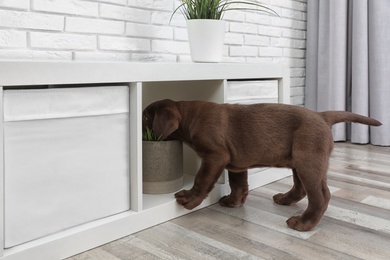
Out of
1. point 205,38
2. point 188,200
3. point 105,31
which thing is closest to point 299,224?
point 188,200

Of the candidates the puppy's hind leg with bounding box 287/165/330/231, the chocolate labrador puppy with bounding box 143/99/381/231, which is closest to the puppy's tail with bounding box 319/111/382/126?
the chocolate labrador puppy with bounding box 143/99/381/231

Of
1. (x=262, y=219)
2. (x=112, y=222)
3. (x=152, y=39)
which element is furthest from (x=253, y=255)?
(x=152, y=39)

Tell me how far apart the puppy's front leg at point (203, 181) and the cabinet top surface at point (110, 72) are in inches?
10.3

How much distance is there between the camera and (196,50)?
1.40m

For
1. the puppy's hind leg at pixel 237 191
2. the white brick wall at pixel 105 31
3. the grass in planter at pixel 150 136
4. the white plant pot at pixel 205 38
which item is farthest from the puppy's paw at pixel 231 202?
the white brick wall at pixel 105 31

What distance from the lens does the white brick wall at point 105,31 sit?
126cm

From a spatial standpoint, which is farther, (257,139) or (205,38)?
(205,38)

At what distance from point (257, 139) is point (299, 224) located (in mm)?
258

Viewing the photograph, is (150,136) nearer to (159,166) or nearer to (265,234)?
(159,166)

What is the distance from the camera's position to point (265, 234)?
3.55 ft

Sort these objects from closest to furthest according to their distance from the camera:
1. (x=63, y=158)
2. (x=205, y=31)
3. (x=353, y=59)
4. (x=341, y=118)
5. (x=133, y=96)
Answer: (x=63, y=158) < (x=133, y=96) < (x=341, y=118) < (x=205, y=31) < (x=353, y=59)

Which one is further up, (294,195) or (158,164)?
(158,164)

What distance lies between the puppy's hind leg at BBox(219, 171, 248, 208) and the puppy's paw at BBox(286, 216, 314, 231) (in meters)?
0.20

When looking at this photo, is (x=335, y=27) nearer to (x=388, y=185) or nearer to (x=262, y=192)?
(x=388, y=185)
